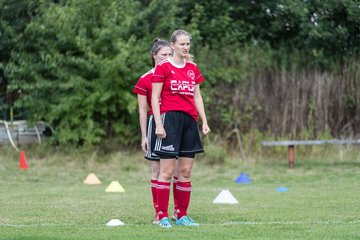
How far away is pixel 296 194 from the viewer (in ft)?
39.8

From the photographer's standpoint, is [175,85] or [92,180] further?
[92,180]

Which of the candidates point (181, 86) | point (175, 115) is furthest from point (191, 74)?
point (175, 115)

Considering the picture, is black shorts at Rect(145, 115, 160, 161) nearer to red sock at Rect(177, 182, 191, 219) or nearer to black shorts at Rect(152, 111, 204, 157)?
black shorts at Rect(152, 111, 204, 157)

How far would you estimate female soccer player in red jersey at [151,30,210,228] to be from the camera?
7.51 meters

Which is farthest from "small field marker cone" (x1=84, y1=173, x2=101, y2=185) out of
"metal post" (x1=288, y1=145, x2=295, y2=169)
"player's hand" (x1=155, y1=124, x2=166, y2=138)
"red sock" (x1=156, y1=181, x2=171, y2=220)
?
"player's hand" (x1=155, y1=124, x2=166, y2=138)

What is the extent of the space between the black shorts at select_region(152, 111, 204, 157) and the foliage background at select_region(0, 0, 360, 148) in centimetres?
992

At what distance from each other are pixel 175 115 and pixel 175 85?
30cm

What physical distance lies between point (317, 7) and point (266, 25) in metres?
2.14

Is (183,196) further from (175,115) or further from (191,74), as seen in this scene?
(191,74)

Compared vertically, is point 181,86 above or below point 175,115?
above

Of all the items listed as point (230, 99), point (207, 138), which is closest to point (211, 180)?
point (207, 138)

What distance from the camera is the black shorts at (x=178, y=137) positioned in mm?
7504

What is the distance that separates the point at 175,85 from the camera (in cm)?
752

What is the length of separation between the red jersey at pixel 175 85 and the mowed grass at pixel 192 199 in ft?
3.92
